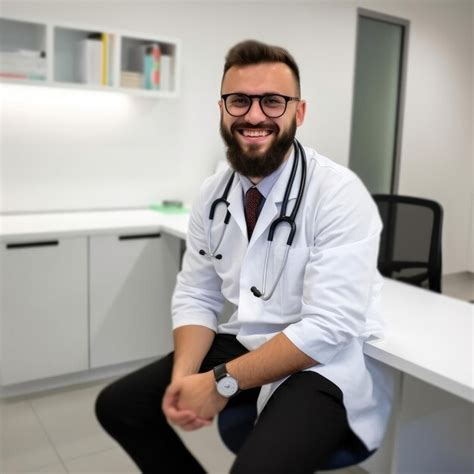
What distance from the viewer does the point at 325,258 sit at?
114 centimetres

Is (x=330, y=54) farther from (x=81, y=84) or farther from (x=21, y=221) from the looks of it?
(x=21, y=221)

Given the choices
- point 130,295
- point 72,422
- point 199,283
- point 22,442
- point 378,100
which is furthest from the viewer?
point 378,100

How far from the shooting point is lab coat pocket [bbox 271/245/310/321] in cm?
122

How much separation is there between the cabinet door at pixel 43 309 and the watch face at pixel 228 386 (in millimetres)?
1296

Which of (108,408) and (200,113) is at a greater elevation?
(200,113)

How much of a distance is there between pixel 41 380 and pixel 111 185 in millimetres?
1025

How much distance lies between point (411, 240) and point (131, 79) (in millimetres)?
1462

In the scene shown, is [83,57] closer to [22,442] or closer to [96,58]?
[96,58]

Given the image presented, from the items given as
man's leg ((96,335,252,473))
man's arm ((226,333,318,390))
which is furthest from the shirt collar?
man's leg ((96,335,252,473))

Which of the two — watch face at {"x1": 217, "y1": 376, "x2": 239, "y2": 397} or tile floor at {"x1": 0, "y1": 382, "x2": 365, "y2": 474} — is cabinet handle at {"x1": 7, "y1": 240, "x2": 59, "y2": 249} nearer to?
tile floor at {"x1": 0, "y1": 382, "x2": 365, "y2": 474}

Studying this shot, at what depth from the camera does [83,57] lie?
2.47m

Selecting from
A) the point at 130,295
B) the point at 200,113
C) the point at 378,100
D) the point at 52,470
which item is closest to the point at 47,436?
the point at 52,470

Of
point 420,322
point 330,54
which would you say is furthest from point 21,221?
point 330,54

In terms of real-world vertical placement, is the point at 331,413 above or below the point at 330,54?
below
